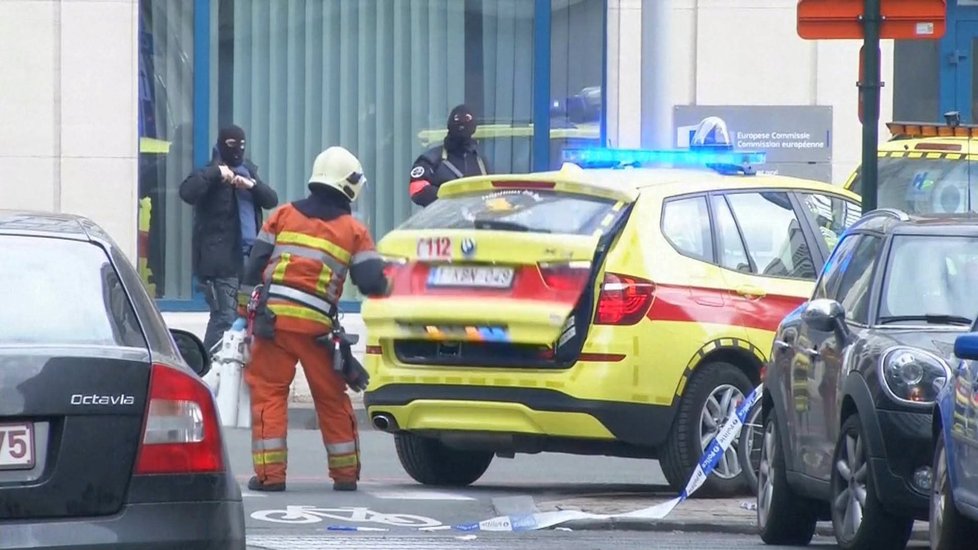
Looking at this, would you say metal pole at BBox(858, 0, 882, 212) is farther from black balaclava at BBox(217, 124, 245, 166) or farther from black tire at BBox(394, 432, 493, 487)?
black balaclava at BBox(217, 124, 245, 166)

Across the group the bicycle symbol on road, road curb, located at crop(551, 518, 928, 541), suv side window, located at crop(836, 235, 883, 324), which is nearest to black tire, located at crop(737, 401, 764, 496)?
road curb, located at crop(551, 518, 928, 541)

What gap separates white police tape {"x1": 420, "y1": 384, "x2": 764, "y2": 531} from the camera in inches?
394

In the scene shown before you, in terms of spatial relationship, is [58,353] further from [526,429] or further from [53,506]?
[526,429]

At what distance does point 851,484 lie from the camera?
28.8ft

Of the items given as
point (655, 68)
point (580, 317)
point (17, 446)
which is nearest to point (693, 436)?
point (580, 317)

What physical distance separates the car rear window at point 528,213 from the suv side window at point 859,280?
67.0 inches

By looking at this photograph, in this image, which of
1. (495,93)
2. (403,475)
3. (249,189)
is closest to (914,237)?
(403,475)

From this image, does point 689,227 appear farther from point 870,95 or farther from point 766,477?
point 766,477

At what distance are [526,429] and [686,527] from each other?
109 centimetres

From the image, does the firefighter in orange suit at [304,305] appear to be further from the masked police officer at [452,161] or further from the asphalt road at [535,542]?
the masked police officer at [452,161]

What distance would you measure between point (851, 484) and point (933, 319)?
74 cm

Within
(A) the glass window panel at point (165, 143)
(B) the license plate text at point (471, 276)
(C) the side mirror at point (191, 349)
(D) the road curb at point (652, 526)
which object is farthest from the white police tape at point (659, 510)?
(A) the glass window panel at point (165, 143)

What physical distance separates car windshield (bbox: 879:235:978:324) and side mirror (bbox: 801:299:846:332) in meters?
0.19

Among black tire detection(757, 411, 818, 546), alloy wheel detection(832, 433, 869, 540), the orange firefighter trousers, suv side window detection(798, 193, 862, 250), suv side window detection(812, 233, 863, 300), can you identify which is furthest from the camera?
suv side window detection(798, 193, 862, 250)
